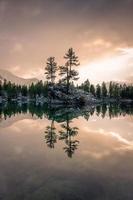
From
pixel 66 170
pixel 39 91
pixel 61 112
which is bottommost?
pixel 66 170

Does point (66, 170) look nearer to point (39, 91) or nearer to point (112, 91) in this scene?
point (39, 91)

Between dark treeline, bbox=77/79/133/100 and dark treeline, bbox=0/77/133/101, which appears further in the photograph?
dark treeline, bbox=77/79/133/100

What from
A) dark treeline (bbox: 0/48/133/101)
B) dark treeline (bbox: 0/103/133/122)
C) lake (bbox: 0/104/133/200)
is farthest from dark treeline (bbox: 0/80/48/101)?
lake (bbox: 0/104/133/200)

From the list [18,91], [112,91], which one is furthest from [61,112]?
[112,91]

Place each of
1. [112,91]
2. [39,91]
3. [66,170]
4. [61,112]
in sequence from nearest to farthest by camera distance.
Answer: [66,170] → [61,112] → [39,91] → [112,91]

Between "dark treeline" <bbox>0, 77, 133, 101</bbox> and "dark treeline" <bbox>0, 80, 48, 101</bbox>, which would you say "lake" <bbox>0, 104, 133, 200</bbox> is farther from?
"dark treeline" <bbox>0, 80, 48, 101</bbox>

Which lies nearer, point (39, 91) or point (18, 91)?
point (39, 91)

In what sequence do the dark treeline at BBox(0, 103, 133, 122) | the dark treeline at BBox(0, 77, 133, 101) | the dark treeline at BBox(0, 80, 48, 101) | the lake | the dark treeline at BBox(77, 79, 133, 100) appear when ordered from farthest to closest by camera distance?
the dark treeline at BBox(77, 79, 133, 100), the dark treeline at BBox(0, 77, 133, 101), the dark treeline at BBox(0, 80, 48, 101), the dark treeline at BBox(0, 103, 133, 122), the lake

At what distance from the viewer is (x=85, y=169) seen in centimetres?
1149

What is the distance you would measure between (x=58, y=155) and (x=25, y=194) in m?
5.81

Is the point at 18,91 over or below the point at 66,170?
over

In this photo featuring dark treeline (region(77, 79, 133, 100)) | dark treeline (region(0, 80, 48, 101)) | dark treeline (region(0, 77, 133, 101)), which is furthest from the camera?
dark treeline (region(77, 79, 133, 100))

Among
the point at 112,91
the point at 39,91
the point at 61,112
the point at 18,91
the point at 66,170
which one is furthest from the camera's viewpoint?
the point at 112,91

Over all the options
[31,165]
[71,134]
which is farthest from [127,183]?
[71,134]
